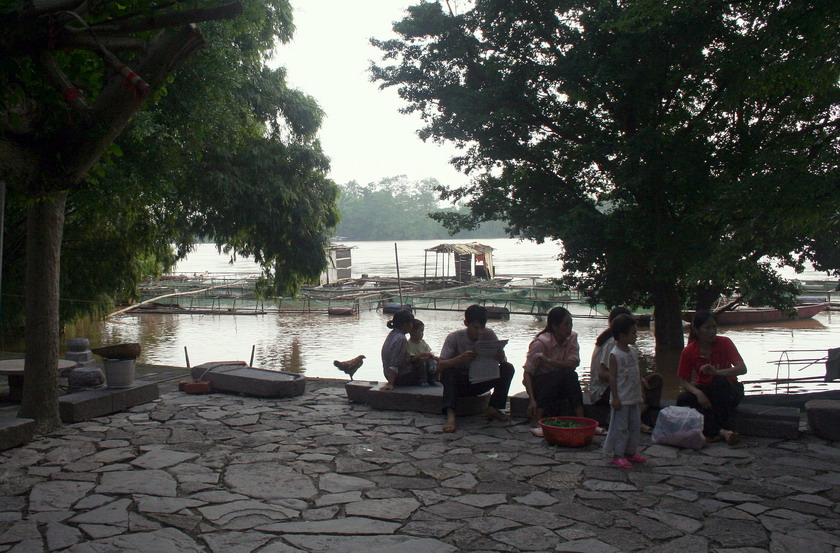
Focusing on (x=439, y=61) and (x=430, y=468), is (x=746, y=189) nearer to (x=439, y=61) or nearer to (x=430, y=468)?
(x=430, y=468)

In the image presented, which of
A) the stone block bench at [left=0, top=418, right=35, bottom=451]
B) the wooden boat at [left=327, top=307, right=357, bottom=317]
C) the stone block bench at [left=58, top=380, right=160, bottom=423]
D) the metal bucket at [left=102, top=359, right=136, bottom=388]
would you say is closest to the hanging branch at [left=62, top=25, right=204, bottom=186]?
the stone block bench at [left=0, top=418, right=35, bottom=451]

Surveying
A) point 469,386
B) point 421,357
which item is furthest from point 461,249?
point 469,386

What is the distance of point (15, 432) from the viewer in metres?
5.91

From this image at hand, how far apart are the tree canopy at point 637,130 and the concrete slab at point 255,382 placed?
6573 mm

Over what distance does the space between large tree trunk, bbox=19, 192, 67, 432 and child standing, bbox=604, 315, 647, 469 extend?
5.10 meters

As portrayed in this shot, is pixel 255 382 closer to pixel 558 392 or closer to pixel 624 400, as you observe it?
pixel 558 392

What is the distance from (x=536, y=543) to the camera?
392 centimetres

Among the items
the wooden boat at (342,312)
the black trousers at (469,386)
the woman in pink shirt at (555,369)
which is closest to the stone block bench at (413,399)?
the black trousers at (469,386)

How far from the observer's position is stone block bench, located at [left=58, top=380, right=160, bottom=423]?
22.5 ft

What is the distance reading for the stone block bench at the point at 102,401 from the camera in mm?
6855

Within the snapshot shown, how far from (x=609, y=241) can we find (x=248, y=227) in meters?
8.94

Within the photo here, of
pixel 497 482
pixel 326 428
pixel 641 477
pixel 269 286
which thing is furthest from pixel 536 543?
pixel 269 286

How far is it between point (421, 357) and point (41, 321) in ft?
12.3

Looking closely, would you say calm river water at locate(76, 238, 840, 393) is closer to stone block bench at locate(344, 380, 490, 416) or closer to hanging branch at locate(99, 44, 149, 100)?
stone block bench at locate(344, 380, 490, 416)
